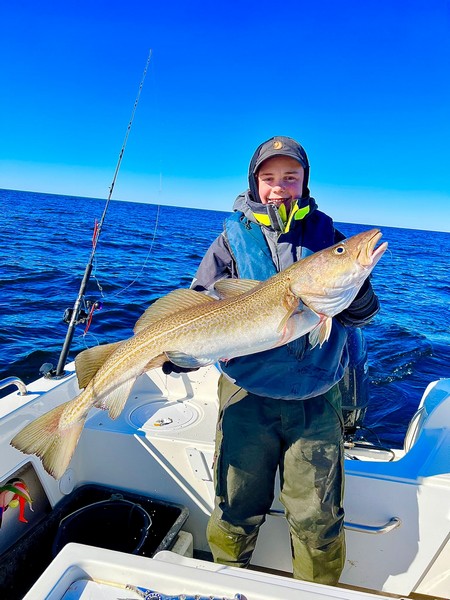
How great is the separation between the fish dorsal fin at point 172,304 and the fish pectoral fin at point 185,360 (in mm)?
286

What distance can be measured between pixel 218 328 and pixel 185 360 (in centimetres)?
30

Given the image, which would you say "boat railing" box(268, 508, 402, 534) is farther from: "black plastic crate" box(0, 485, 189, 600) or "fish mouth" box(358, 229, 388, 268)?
"fish mouth" box(358, 229, 388, 268)

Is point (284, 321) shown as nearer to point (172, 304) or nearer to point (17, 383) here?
point (172, 304)

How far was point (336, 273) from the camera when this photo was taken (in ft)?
8.59

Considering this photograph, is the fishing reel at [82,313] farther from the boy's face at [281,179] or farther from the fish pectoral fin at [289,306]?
the fish pectoral fin at [289,306]

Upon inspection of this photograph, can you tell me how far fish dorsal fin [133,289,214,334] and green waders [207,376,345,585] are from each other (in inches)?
26.4

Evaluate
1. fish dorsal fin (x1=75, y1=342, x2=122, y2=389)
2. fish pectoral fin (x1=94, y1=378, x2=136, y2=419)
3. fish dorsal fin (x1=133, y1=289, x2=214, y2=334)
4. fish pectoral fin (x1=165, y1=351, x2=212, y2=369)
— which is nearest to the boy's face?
fish dorsal fin (x1=133, y1=289, x2=214, y2=334)

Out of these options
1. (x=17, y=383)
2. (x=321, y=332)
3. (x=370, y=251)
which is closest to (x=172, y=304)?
(x=321, y=332)

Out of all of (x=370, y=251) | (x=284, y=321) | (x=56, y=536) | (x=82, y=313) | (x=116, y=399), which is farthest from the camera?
(x=82, y=313)

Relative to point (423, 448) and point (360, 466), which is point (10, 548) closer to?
point (360, 466)

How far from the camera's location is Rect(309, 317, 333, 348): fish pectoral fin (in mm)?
2732

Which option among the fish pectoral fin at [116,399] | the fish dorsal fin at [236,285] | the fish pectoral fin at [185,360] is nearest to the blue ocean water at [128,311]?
the fish dorsal fin at [236,285]

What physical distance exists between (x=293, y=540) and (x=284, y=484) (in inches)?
15.6

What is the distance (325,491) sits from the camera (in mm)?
2918
